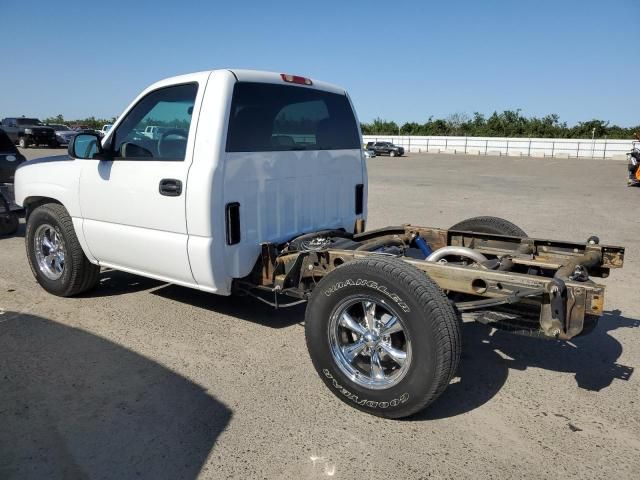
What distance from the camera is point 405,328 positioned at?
2969 millimetres

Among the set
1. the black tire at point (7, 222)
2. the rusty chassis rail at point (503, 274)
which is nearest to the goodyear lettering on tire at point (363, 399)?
the rusty chassis rail at point (503, 274)

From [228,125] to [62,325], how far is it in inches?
93.8

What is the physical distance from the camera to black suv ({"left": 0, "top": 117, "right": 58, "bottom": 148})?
33188 millimetres

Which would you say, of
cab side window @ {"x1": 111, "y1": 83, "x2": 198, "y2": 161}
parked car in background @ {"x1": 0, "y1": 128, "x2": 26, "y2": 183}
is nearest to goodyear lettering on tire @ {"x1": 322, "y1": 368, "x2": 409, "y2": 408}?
cab side window @ {"x1": 111, "y1": 83, "x2": 198, "y2": 161}

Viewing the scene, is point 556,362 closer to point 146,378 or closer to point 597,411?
point 597,411

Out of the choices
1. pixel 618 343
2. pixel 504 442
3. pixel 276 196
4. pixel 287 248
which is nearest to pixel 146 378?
pixel 287 248

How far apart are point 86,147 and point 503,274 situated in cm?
354

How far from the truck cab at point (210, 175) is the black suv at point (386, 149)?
41.5 meters

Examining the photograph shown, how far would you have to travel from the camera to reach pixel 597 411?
128 inches

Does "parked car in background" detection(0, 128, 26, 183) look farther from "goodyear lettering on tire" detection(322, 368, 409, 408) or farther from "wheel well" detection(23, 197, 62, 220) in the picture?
"goodyear lettering on tire" detection(322, 368, 409, 408)

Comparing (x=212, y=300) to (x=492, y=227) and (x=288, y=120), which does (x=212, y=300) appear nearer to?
(x=288, y=120)

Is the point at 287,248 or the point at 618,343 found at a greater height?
the point at 287,248

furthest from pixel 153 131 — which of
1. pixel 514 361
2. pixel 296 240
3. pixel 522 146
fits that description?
pixel 522 146

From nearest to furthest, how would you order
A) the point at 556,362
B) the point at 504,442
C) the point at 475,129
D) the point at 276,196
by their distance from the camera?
the point at 504,442 → the point at 556,362 → the point at 276,196 → the point at 475,129
